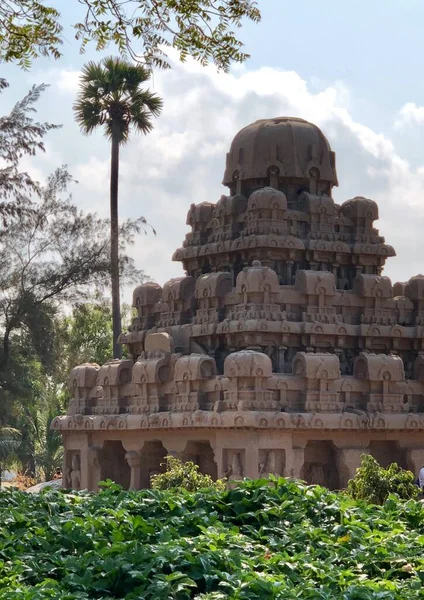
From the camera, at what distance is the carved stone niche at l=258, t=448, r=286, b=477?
26.4 m

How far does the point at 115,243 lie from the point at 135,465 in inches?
316

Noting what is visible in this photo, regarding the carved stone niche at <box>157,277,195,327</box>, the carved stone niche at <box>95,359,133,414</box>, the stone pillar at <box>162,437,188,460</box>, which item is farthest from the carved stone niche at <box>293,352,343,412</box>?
the carved stone niche at <box>95,359,133,414</box>

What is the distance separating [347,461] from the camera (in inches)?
1103

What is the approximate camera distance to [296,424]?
26.6 meters

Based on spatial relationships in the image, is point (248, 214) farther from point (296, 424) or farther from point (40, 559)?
point (40, 559)

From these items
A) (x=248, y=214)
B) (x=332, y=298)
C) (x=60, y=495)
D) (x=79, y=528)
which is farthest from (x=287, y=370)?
(x=79, y=528)

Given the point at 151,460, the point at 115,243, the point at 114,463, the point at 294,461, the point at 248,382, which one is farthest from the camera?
the point at 115,243

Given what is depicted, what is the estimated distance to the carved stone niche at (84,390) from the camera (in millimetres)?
32219

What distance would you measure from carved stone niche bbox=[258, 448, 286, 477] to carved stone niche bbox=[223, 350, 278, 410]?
102 centimetres

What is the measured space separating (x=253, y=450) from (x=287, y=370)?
3333 millimetres

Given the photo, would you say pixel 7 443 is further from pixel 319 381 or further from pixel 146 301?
pixel 319 381

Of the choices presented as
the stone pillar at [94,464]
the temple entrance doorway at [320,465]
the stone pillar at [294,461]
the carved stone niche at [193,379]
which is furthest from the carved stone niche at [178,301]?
the stone pillar at [294,461]

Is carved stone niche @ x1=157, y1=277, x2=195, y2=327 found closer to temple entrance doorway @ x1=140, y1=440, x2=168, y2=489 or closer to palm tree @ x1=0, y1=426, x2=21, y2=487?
temple entrance doorway @ x1=140, y1=440, x2=168, y2=489

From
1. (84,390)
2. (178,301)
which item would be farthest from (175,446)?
(84,390)
